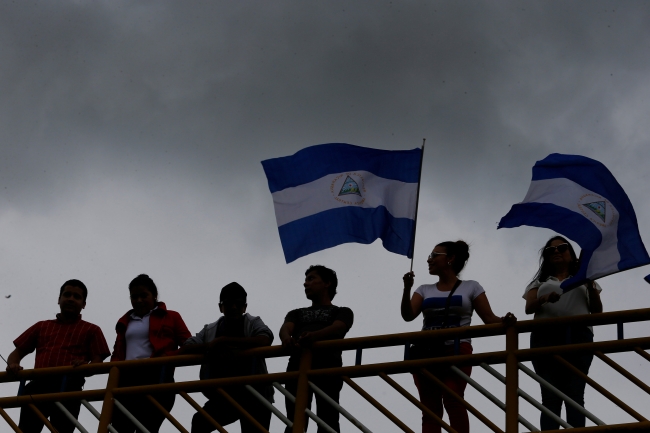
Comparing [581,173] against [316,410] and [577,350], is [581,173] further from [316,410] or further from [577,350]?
[316,410]

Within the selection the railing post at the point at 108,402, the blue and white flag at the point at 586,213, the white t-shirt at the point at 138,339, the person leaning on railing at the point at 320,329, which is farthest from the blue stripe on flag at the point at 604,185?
the railing post at the point at 108,402

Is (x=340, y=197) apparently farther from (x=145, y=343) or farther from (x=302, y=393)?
(x=302, y=393)

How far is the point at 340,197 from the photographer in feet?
29.3

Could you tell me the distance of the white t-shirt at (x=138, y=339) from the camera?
27.5 ft

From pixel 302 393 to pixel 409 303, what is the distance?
118 centimetres

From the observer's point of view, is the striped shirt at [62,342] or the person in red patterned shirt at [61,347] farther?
the striped shirt at [62,342]

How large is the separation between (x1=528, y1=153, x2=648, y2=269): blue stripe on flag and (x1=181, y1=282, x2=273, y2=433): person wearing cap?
8.84ft

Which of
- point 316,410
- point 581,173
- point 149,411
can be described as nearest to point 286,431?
point 316,410

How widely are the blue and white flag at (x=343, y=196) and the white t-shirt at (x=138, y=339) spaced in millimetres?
1396

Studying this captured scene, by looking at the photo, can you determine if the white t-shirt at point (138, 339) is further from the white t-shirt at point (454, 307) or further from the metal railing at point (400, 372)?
the white t-shirt at point (454, 307)

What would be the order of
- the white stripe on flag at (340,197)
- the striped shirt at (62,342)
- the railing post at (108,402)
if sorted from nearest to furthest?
1. the railing post at (108,402)
2. the striped shirt at (62,342)
3. the white stripe on flag at (340,197)

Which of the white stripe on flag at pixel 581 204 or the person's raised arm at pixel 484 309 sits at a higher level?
the white stripe on flag at pixel 581 204

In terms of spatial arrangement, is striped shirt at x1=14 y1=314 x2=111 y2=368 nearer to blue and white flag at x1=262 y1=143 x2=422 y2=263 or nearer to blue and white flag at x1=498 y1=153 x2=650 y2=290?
blue and white flag at x1=262 y1=143 x2=422 y2=263

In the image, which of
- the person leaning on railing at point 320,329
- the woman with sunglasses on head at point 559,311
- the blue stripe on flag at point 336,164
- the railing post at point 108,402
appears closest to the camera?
the woman with sunglasses on head at point 559,311
